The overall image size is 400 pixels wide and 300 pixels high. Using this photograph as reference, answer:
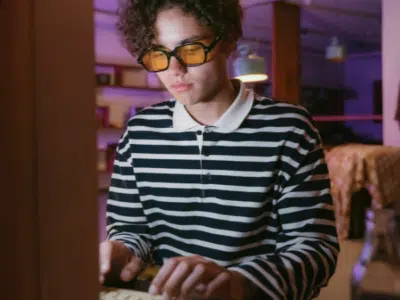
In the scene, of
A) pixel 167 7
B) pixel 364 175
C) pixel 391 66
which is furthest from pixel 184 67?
pixel 391 66

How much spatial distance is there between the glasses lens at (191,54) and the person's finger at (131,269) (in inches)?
12.4

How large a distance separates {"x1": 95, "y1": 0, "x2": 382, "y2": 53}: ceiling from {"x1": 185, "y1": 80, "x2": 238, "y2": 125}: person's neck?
305 centimetres

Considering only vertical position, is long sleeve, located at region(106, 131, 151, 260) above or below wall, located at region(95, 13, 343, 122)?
below

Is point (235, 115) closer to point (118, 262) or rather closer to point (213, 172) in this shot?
point (213, 172)

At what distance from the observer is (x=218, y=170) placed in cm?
93

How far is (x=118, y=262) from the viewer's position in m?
0.79

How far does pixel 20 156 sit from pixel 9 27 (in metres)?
0.09

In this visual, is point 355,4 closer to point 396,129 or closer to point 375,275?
point 396,129

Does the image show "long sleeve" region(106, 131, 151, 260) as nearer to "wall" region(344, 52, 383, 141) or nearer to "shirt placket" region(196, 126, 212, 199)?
"shirt placket" region(196, 126, 212, 199)

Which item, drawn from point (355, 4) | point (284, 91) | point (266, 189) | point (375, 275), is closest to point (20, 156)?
point (375, 275)

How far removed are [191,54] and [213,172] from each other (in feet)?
0.71

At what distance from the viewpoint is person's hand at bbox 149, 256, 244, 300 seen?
584 millimetres

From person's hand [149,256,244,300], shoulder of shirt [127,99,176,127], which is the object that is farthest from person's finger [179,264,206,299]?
shoulder of shirt [127,99,176,127]

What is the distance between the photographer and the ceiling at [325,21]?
194 inches
